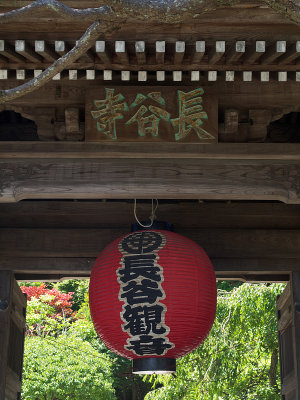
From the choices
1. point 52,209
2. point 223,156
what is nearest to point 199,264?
point 223,156

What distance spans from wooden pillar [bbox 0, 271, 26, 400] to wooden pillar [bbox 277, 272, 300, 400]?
9.40ft

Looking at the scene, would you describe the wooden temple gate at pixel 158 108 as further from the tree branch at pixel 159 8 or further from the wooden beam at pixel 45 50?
the tree branch at pixel 159 8

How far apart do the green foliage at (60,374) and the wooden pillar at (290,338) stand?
26.1ft

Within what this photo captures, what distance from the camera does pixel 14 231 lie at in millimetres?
6586

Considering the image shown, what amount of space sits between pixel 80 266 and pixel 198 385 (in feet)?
13.4

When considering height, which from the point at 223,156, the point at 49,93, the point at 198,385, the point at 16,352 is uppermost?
the point at 49,93

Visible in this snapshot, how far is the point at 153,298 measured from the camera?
458cm

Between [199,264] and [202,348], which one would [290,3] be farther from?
[202,348]

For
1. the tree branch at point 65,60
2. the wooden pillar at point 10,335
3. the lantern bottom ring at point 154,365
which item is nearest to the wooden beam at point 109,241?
the wooden pillar at point 10,335

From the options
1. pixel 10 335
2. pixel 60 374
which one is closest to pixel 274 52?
pixel 10 335

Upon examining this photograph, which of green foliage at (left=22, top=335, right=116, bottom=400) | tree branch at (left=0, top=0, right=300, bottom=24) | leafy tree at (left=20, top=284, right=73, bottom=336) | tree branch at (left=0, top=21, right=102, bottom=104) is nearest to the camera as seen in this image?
tree branch at (left=0, top=0, right=300, bottom=24)

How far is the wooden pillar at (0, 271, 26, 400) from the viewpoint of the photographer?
6094mm

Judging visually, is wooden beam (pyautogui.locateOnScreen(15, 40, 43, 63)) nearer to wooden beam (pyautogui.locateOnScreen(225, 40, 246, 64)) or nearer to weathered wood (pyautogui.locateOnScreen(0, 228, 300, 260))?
wooden beam (pyautogui.locateOnScreen(225, 40, 246, 64))

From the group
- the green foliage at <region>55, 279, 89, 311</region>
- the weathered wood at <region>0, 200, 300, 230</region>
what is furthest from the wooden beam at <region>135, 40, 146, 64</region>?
the green foliage at <region>55, 279, 89, 311</region>
